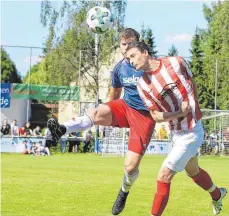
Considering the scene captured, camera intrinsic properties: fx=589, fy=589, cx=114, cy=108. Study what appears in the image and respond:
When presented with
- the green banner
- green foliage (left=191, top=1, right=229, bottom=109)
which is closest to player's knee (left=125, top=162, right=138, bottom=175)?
the green banner

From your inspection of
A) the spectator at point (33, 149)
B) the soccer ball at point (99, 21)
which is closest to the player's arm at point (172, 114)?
the soccer ball at point (99, 21)

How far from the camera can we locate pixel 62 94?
119ft

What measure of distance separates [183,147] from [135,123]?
183cm

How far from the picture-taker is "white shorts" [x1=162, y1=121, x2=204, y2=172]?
7.69 m

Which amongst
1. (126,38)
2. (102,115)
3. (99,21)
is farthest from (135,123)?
(99,21)

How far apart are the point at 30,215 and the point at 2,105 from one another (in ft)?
88.4

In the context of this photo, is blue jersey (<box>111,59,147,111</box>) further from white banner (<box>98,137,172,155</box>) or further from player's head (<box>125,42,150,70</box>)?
white banner (<box>98,137,172,155</box>)

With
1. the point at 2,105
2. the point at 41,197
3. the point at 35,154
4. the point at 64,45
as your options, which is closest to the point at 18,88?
the point at 2,105

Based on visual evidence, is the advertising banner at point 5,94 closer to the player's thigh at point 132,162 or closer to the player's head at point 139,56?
the player's thigh at point 132,162

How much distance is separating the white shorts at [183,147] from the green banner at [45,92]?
93.8ft

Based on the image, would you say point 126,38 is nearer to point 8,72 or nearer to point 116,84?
point 116,84

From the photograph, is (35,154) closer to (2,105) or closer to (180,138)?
(2,105)

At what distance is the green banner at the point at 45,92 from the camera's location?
3588cm

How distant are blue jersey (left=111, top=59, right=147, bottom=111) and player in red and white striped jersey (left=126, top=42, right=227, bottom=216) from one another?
1.64 meters
